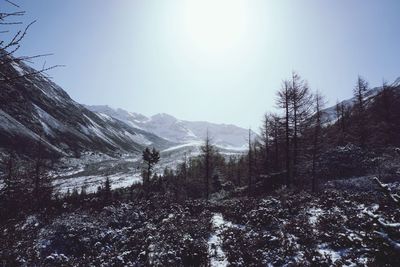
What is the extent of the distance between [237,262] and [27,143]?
13924 cm

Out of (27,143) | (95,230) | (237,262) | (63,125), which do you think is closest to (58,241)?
(95,230)

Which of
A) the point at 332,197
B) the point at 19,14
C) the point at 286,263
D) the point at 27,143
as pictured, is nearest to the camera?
the point at 19,14

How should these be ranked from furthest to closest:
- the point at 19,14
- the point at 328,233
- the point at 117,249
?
1. the point at 117,249
2. the point at 328,233
3. the point at 19,14

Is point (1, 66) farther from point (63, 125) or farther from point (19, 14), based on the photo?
point (63, 125)

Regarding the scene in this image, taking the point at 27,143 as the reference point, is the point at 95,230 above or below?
below

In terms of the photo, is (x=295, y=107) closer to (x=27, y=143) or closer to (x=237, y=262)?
(x=237, y=262)

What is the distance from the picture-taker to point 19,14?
3592 mm

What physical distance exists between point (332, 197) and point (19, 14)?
18045 mm

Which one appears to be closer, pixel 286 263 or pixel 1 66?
pixel 1 66

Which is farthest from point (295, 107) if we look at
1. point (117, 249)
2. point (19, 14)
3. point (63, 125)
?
point (63, 125)

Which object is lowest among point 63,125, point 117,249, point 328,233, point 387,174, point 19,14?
point 117,249

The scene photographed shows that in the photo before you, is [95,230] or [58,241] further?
[95,230]

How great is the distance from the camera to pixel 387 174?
69.2 ft

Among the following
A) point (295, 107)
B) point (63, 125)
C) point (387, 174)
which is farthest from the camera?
point (63, 125)
